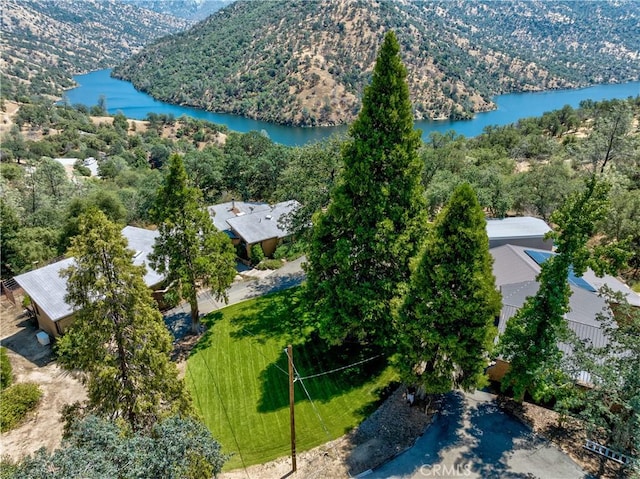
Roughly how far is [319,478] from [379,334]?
6236 millimetres

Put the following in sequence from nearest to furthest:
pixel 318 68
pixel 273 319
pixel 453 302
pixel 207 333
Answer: pixel 453 302 → pixel 207 333 → pixel 273 319 → pixel 318 68

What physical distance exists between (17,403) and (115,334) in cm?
983

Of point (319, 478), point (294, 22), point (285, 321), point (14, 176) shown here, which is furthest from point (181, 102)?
point (319, 478)

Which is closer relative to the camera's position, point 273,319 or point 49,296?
point 49,296

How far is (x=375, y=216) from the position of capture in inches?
685

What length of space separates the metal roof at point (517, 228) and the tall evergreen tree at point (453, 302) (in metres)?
13.7

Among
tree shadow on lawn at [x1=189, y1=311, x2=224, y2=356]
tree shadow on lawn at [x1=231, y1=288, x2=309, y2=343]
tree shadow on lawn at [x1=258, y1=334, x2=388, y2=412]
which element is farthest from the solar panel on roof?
tree shadow on lawn at [x1=189, y1=311, x2=224, y2=356]

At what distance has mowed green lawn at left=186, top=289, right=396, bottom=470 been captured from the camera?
51.7 feet

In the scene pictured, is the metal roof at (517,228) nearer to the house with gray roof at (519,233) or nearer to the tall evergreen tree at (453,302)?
the house with gray roof at (519,233)

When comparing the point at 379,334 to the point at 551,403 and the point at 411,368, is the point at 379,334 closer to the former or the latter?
the point at 411,368

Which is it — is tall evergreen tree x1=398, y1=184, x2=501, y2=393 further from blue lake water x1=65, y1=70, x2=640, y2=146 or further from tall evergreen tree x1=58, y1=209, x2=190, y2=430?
blue lake water x1=65, y1=70, x2=640, y2=146

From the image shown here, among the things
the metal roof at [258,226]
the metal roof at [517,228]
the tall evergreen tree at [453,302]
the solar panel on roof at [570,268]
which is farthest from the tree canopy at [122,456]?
the metal roof at [517,228]

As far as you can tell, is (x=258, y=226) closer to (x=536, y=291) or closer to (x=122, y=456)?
(x=536, y=291)

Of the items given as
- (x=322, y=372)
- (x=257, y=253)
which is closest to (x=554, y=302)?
(x=322, y=372)
